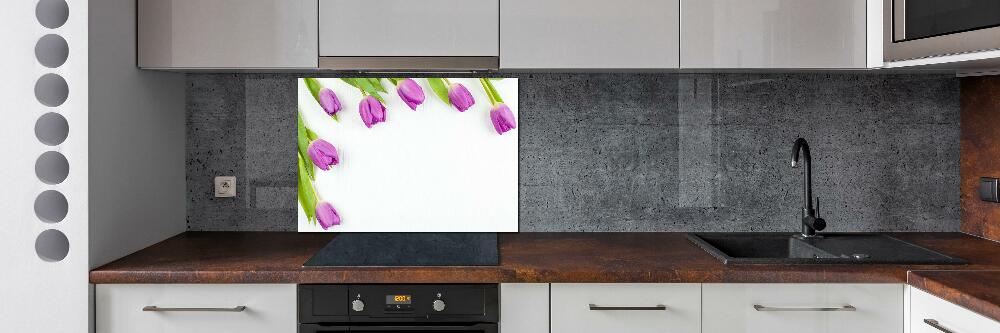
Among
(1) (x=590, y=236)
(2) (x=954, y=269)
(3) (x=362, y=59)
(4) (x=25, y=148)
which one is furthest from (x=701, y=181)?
(4) (x=25, y=148)

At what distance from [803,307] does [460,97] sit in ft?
4.04

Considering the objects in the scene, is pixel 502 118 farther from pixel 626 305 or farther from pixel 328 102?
pixel 626 305

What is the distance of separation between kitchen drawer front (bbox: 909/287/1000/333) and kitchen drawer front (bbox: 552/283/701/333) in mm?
517

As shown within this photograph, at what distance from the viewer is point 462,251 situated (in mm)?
2039

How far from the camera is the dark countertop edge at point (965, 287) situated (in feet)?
4.83

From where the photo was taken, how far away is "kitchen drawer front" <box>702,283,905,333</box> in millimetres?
1796

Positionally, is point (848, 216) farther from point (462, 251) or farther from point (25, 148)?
point (25, 148)

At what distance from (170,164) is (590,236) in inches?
54.4

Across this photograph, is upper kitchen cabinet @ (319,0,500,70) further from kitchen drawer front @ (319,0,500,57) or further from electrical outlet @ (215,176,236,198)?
electrical outlet @ (215,176,236,198)

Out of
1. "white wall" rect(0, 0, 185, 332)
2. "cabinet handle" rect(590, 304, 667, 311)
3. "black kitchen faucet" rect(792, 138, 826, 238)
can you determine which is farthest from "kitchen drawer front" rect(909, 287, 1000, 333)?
"white wall" rect(0, 0, 185, 332)

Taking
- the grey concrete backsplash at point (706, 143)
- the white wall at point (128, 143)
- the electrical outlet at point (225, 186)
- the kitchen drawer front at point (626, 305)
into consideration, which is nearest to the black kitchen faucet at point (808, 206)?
the grey concrete backsplash at point (706, 143)

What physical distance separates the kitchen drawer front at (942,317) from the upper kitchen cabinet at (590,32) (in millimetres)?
879

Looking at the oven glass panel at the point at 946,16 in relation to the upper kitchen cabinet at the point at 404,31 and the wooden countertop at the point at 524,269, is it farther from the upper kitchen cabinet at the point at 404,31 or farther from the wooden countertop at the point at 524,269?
the upper kitchen cabinet at the point at 404,31

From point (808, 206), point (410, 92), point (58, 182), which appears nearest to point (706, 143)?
point (808, 206)
